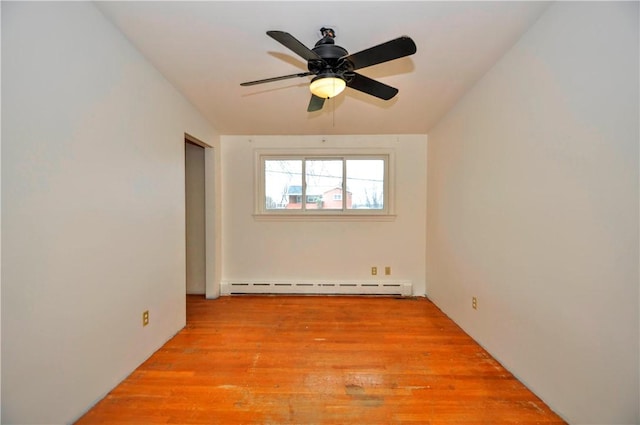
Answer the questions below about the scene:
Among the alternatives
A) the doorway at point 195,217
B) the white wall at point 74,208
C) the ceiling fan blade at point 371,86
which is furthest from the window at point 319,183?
the ceiling fan blade at point 371,86

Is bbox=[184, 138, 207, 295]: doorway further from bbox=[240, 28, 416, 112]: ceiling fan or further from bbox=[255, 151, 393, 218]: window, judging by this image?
bbox=[240, 28, 416, 112]: ceiling fan

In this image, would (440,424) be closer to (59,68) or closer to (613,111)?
(613,111)

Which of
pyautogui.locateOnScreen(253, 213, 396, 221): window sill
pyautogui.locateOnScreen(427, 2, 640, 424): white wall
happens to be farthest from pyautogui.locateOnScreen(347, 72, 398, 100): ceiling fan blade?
pyautogui.locateOnScreen(253, 213, 396, 221): window sill

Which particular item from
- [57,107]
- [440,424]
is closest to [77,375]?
[57,107]

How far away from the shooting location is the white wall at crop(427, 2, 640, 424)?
1081mm

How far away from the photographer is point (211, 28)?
1524 millimetres

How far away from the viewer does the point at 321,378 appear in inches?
66.9

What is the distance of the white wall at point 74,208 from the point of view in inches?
41.4

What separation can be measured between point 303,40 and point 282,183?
6.79 ft

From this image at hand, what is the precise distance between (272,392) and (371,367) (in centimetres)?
74

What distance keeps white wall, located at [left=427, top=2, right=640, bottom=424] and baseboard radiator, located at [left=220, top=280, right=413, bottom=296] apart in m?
1.28

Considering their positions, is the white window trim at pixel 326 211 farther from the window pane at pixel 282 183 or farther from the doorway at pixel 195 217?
the doorway at pixel 195 217

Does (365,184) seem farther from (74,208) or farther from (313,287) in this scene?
(74,208)

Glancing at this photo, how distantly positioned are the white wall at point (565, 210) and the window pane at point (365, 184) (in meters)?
1.40
